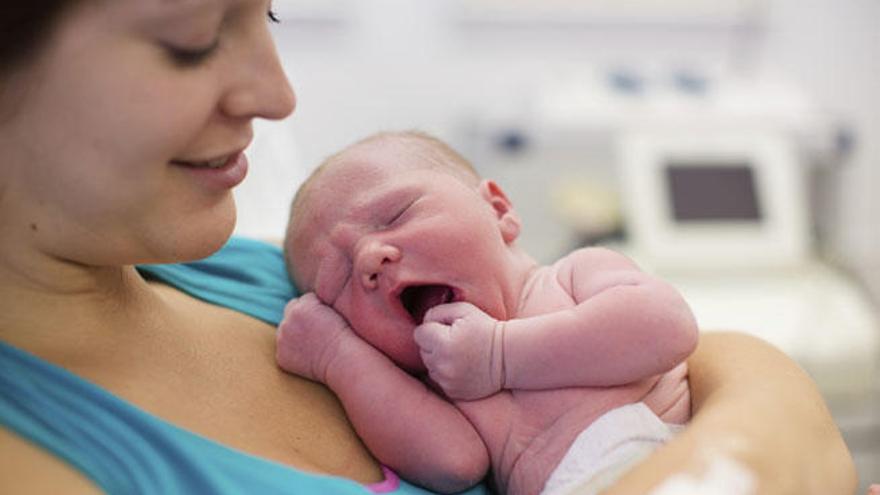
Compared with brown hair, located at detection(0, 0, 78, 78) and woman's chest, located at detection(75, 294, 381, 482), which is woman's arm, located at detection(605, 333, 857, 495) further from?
brown hair, located at detection(0, 0, 78, 78)

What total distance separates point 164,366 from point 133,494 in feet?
0.60

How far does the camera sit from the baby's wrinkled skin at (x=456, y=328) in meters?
0.97

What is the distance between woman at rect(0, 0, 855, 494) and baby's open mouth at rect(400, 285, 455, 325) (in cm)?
16

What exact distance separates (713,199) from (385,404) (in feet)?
5.74

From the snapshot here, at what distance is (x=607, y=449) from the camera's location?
36.7 inches

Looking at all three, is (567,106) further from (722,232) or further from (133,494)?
(133,494)

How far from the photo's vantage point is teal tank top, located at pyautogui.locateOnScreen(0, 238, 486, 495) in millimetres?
788

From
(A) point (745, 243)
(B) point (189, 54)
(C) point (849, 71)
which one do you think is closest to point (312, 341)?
(B) point (189, 54)

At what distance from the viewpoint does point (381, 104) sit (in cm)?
288

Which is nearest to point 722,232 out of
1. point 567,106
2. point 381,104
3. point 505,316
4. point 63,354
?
point 567,106

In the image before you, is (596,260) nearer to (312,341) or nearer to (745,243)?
(312,341)

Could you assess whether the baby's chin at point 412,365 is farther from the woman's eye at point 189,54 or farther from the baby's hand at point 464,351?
the woman's eye at point 189,54

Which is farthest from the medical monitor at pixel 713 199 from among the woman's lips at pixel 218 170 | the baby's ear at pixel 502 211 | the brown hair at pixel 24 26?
the brown hair at pixel 24 26

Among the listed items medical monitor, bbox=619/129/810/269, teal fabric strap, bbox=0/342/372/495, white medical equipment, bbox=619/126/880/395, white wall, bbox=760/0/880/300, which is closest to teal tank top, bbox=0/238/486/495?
teal fabric strap, bbox=0/342/372/495
